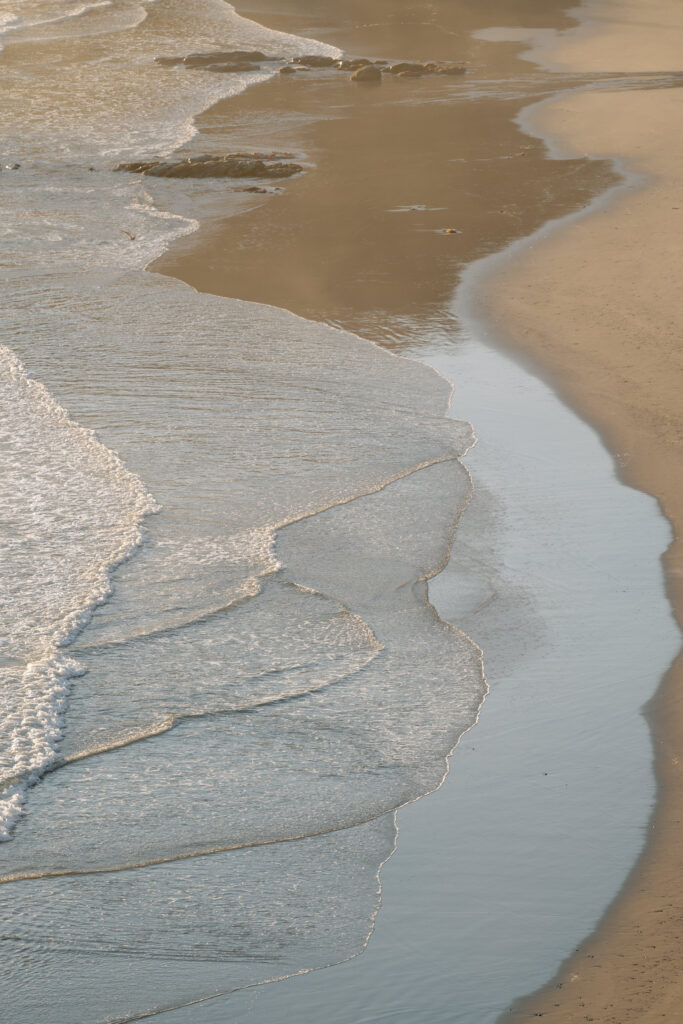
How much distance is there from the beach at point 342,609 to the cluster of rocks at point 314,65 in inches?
419

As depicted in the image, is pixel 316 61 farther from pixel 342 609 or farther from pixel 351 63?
pixel 342 609

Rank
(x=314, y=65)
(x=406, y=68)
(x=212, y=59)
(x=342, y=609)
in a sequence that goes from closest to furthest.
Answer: (x=342, y=609) < (x=406, y=68) < (x=314, y=65) < (x=212, y=59)

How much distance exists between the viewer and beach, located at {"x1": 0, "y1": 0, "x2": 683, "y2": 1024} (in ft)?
10.7

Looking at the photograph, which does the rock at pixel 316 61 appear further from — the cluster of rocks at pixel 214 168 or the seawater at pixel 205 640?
the seawater at pixel 205 640

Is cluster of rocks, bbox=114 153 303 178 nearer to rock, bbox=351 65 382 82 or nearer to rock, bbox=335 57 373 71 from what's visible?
rock, bbox=351 65 382 82

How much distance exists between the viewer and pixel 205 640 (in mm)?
4754

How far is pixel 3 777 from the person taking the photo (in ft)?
12.7

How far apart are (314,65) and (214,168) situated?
10490mm

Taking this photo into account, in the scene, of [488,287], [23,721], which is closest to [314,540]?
[23,721]

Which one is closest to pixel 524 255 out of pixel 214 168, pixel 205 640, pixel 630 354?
pixel 630 354

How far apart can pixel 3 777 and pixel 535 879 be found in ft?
5.80

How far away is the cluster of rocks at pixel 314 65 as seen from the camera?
22.1m

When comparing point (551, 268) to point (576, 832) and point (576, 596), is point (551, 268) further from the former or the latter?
point (576, 832)

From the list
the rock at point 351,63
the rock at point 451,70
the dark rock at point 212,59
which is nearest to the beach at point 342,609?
the rock at point 451,70
